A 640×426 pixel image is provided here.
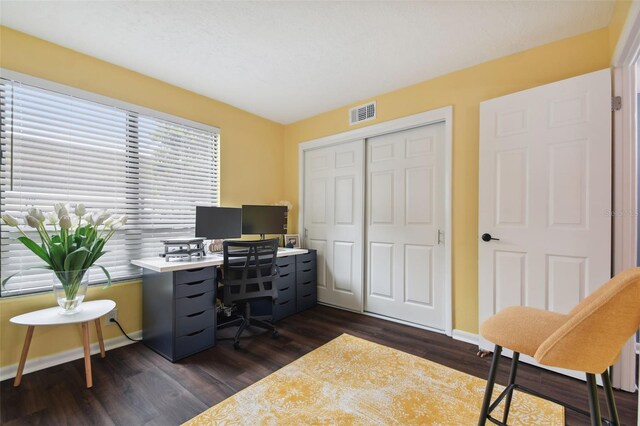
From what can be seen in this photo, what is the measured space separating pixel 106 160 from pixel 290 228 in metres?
2.23

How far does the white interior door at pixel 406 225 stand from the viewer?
279 cm

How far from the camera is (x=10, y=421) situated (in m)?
1.54

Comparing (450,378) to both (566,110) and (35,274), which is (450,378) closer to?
(566,110)

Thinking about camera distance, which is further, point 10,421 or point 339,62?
point 339,62

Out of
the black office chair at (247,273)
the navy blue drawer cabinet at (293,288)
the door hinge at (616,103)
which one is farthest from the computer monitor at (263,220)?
the door hinge at (616,103)

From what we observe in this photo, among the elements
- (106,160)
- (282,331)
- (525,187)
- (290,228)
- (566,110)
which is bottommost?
(282,331)

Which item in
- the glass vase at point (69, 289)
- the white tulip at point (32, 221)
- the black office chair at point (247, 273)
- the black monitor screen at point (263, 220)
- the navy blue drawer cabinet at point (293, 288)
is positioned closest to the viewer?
the white tulip at point (32, 221)

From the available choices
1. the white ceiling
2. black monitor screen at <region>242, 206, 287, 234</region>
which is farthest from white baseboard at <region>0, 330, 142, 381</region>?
the white ceiling

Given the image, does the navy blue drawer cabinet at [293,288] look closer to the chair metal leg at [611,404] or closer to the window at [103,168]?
the window at [103,168]

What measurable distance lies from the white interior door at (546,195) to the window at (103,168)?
284cm

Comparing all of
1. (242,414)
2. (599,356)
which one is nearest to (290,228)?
(242,414)

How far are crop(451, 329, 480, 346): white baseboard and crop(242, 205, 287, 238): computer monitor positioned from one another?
83.1 inches

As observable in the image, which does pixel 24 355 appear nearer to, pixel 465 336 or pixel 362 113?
pixel 465 336

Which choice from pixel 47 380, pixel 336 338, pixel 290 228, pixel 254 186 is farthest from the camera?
pixel 290 228
